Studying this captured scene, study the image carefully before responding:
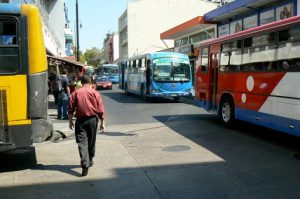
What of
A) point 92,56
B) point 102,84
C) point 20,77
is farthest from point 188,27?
point 92,56

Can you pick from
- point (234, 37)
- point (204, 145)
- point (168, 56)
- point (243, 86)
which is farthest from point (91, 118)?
point (168, 56)

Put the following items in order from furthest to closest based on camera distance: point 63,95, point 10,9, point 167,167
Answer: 1. point 63,95
2. point 167,167
3. point 10,9

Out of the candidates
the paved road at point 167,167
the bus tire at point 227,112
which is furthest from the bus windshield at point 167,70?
the paved road at point 167,167

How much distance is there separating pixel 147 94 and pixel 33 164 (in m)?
15.7

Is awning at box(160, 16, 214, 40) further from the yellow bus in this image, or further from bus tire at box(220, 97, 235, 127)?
the yellow bus

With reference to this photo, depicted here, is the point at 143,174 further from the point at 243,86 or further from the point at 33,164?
the point at 243,86

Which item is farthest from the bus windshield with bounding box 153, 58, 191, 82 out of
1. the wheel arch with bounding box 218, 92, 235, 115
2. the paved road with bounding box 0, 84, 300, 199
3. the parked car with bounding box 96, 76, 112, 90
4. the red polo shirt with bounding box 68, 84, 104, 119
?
the parked car with bounding box 96, 76, 112, 90

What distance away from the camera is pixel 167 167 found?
779cm

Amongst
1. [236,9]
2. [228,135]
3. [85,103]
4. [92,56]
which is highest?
[92,56]

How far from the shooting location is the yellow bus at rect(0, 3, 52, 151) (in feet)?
23.7

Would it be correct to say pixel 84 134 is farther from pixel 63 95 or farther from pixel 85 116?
pixel 63 95

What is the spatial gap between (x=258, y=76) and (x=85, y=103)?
16.8 feet

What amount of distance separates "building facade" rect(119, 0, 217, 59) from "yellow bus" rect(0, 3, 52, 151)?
6381 centimetres

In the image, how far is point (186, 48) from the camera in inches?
1521
